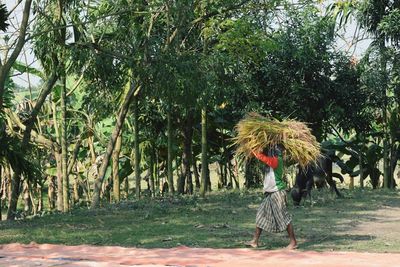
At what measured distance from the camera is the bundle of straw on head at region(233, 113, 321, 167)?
10.1 meters

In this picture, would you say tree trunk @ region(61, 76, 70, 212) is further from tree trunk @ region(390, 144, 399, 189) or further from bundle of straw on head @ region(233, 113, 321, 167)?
tree trunk @ region(390, 144, 399, 189)

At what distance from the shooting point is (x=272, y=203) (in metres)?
9.91

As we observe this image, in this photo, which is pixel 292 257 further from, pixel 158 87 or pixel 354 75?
pixel 354 75

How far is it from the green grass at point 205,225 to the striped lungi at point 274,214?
31cm

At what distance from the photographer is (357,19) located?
22797mm

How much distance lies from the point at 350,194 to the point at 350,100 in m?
4.07

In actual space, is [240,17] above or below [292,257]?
above

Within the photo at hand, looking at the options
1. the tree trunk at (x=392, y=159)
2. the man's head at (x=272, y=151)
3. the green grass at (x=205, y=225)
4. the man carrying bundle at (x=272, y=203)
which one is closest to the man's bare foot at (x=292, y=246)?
the man carrying bundle at (x=272, y=203)

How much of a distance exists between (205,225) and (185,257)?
3823 mm

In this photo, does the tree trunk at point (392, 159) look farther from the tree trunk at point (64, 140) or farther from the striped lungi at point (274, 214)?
the striped lungi at point (274, 214)

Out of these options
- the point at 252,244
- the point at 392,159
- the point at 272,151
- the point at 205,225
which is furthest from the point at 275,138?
the point at 392,159

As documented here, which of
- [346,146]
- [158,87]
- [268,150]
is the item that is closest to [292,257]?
[268,150]

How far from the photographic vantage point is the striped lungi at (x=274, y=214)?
9.79 metres

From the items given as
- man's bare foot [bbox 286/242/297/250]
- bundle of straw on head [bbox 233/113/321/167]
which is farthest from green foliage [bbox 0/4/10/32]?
man's bare foot [bbox 286/242/297/250]
